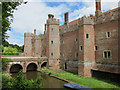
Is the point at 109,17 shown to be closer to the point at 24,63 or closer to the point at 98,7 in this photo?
the point at 98,7

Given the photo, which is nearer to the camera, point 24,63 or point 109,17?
point 109,17

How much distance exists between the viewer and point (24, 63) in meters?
22.5

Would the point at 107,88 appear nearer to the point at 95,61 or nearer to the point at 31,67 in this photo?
the point at 95,61

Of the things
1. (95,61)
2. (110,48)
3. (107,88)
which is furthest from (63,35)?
(107,88)

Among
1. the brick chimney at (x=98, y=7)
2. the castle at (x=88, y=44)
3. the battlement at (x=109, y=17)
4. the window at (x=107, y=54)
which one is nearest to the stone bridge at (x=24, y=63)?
→ the castle at (x=88, y=44)

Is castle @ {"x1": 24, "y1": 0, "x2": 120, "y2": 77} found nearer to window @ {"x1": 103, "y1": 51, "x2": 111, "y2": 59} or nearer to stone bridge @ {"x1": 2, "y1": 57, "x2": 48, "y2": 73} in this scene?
window @ {"x1": 103, "y1": 51, "x2": 111, "y2": 59}

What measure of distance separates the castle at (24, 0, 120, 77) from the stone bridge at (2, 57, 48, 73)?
2.34 metres

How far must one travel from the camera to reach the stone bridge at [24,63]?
69.9 ft

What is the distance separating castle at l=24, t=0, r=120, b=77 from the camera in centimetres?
1534

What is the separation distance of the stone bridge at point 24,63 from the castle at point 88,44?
2336 mm

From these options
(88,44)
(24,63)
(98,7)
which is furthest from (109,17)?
(24,63)

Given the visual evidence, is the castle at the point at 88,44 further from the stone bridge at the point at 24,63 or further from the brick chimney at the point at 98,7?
the stone bridge at the point at 24,63

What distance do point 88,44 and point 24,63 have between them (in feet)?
48.9

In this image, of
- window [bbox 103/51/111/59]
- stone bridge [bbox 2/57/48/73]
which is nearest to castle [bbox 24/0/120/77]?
window [bbox 103/51/111/59]
